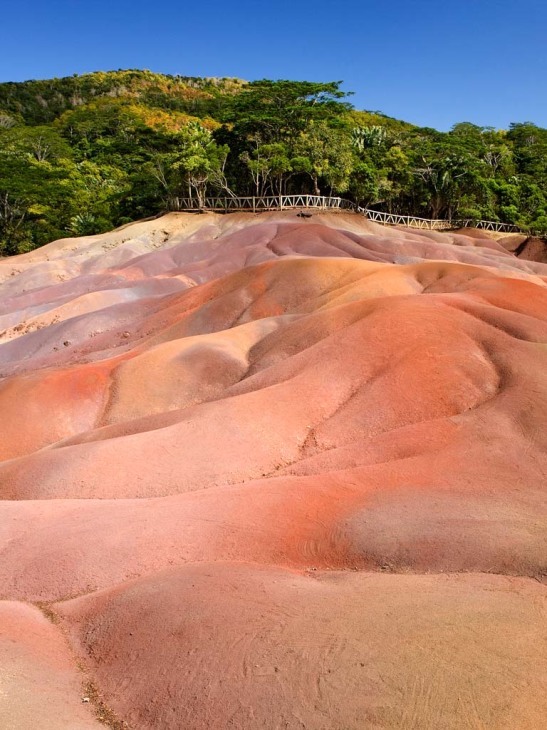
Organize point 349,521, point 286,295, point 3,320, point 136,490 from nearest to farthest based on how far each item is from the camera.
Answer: point 349,521 → point 136,490 → point 286,295 → point 3,320

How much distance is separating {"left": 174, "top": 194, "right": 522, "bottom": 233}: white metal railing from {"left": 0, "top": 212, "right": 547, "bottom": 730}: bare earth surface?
38.5 metres

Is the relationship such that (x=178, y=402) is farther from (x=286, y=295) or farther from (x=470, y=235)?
(x=470, y=235)

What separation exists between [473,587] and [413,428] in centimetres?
594

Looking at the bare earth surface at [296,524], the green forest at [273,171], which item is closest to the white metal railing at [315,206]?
the green forest at [273,171]

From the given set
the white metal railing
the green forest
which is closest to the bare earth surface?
the white metal railing

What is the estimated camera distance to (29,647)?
7465 millimetres

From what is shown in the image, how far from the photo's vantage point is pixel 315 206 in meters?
61.7

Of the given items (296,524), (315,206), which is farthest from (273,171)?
(296,524)

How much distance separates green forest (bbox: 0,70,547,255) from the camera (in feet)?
199

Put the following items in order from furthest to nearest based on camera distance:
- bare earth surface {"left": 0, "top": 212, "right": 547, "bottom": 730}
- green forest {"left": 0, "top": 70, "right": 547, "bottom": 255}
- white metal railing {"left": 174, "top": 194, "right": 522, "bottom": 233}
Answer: white metal railing {"left": 174, "top": 194, "right": 522, "bottom": 233} < green forest {"left": 0, "top": 70, "right": 547, "bottom": 255} < bare earth surface {"left": 0, "top": 212, "right": 547, "bottom": 730}

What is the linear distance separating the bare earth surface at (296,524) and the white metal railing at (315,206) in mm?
38491

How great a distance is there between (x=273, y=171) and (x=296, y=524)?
53.8 m

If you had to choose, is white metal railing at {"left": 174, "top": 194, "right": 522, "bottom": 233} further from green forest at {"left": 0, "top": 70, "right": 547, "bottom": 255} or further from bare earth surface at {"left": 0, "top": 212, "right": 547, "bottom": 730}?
bare earth surface at {"left": 0, "top": 212, "right": 547, "bottom": 730}

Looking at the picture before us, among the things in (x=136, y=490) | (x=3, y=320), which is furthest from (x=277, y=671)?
(x=3, y=320)
